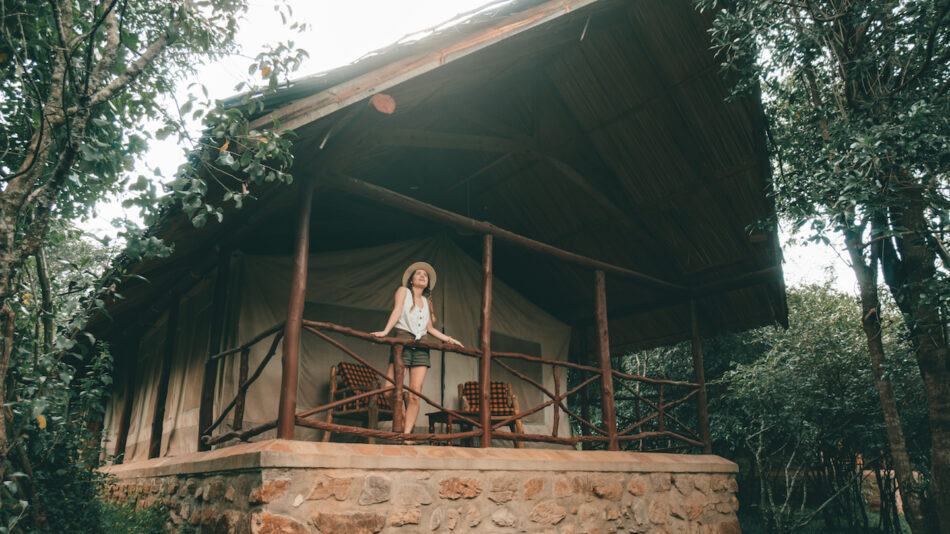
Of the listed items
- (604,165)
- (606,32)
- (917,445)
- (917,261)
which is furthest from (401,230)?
(917,445)

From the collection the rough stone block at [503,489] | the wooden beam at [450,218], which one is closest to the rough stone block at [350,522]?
the rough stone block at [503,489]

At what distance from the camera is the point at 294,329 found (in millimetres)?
Answer: 3424

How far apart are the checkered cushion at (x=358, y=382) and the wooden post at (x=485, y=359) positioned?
3.15 ft

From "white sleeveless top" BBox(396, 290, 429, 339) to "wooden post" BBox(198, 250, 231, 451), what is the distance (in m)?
1.62

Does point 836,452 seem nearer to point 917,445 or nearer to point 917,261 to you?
point 917,445

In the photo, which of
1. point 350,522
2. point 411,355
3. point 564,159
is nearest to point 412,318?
point 411,355

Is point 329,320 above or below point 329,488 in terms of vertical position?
above

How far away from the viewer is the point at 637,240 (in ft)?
20.6

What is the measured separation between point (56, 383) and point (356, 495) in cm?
157

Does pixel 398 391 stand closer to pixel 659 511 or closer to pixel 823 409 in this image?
pixel 659 511

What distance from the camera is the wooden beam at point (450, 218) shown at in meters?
3.98

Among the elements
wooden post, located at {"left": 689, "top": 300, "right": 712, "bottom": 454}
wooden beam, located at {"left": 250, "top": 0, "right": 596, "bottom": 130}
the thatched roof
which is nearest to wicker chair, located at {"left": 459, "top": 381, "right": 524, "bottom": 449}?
the thatched roof

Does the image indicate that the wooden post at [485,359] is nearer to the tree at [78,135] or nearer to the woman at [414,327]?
the woman at [414,327]

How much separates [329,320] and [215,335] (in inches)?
39.5
